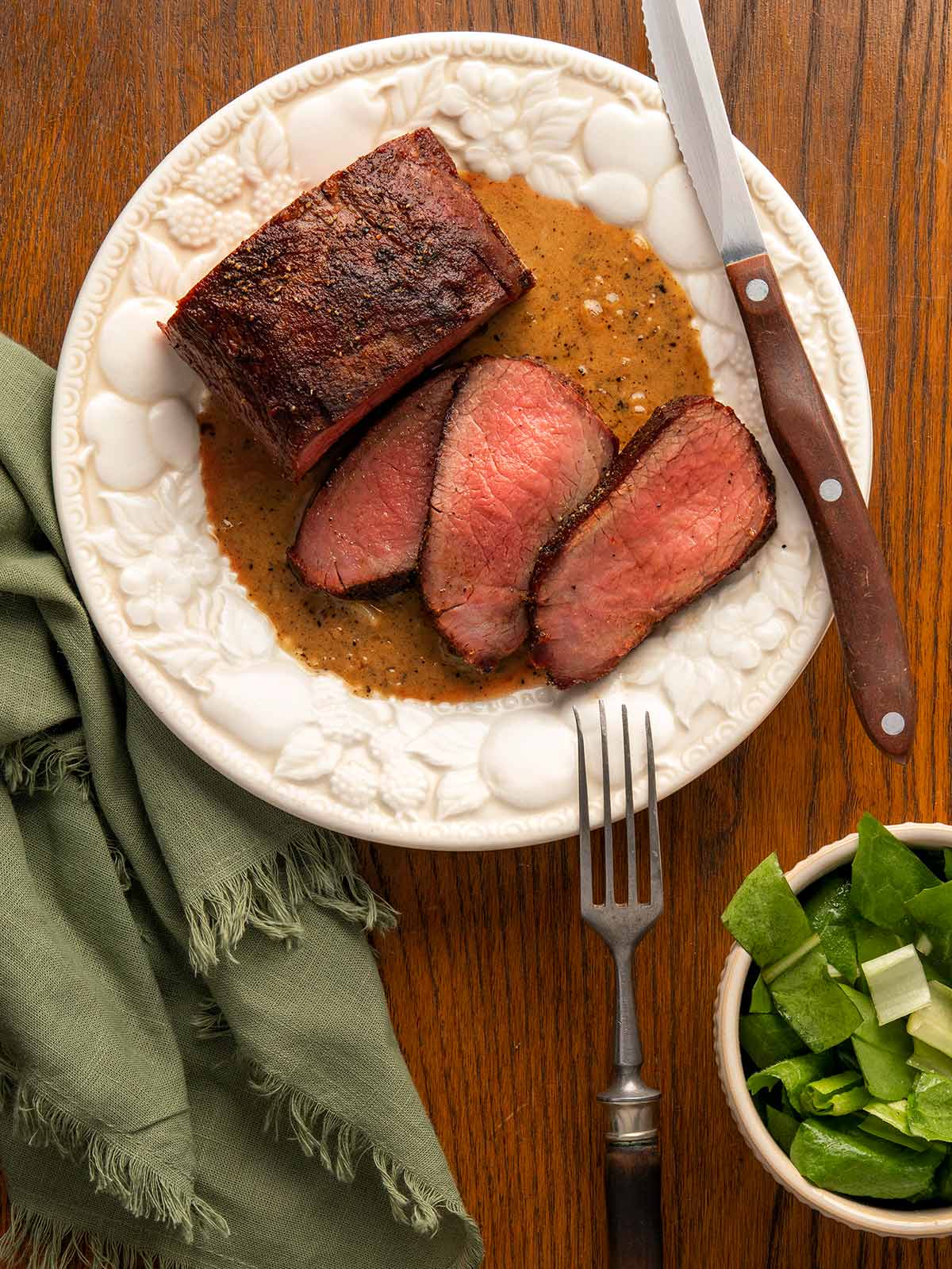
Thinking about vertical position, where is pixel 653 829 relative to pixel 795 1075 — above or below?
above

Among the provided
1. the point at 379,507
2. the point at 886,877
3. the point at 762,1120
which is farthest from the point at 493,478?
the point at 762,1120

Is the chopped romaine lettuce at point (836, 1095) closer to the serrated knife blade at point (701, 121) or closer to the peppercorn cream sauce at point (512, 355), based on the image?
the peppercorn cream sauce at point (512, 355)

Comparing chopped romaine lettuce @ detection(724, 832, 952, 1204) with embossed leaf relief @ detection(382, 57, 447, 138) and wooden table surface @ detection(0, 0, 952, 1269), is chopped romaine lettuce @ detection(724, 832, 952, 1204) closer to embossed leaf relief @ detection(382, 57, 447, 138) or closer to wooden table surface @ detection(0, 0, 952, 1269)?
wooden table surface @ detection(0, 0, 952, 1269)

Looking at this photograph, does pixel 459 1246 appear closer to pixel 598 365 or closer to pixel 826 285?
pixel 598 365

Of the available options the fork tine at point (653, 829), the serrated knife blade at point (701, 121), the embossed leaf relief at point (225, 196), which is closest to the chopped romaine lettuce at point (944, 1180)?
the fork tine at point (653, 829)

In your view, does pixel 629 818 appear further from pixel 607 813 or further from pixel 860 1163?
pixel 860 1163

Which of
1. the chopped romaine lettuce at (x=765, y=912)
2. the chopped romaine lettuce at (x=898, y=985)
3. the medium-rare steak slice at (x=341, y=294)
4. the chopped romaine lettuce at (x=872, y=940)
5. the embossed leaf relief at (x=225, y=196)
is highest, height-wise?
the embossed leaf relief at (x=225, y=196)
